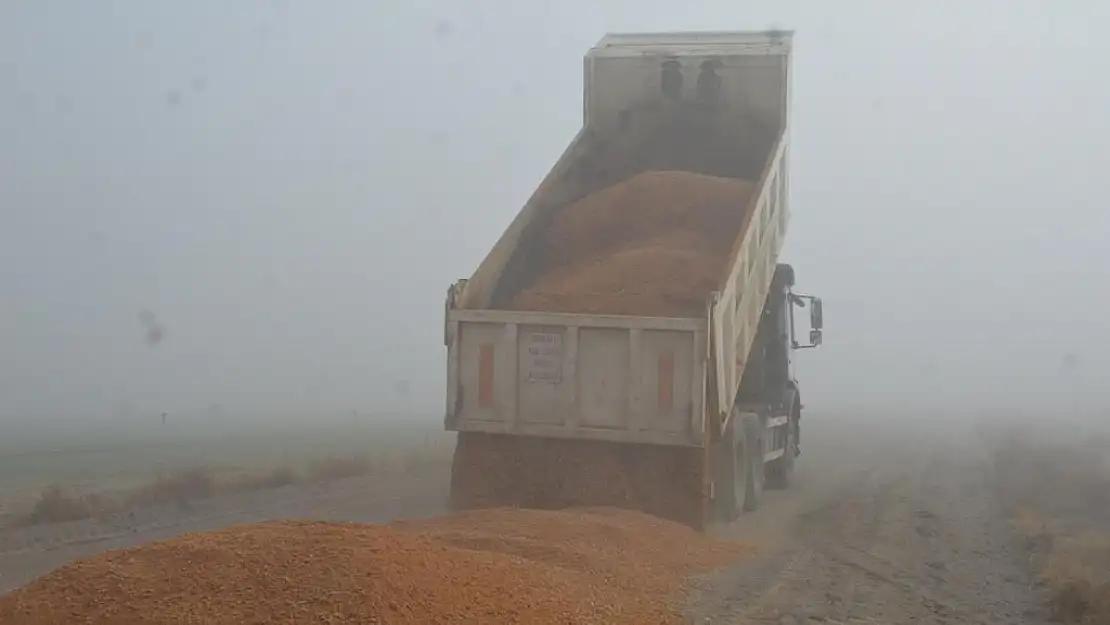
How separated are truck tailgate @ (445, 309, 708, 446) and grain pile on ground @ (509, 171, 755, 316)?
0.38 meters

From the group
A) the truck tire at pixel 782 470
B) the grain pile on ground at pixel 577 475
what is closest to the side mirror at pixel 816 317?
the truck tire at pixel 782 470

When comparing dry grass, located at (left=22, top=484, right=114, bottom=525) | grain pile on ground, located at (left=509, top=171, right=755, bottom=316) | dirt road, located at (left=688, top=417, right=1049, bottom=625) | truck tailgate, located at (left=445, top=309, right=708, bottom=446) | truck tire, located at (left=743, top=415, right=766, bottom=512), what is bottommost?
dry grass, located at (left=22, top=484, right=114, bottom=525)

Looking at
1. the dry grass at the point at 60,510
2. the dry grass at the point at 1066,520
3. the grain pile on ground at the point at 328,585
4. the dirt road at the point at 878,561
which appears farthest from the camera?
the dry grass at the point at 60,510

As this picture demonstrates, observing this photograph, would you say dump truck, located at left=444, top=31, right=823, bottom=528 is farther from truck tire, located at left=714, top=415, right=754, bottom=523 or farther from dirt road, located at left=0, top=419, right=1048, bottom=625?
dirt road, located at left=0, top=419, right=1048, bottom=625

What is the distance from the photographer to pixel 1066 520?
14.0 metres

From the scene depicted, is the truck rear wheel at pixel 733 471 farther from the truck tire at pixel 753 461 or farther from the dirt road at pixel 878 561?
the dirt road at pixel 878 561

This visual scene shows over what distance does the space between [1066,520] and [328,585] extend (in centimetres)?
1044

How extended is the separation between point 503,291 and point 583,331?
1.82 metres

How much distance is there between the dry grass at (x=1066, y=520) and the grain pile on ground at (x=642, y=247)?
3.86 meters

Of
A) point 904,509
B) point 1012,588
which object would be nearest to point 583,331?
point 1012,588

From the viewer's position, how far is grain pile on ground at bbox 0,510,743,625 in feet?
20.1

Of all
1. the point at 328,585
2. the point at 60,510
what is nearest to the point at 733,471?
the point at 328,585

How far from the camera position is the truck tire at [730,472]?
12305 mm

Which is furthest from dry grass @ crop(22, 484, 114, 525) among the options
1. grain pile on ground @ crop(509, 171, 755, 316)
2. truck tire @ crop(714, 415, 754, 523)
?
truck tire @ crop(714, 415, 754, 523)
